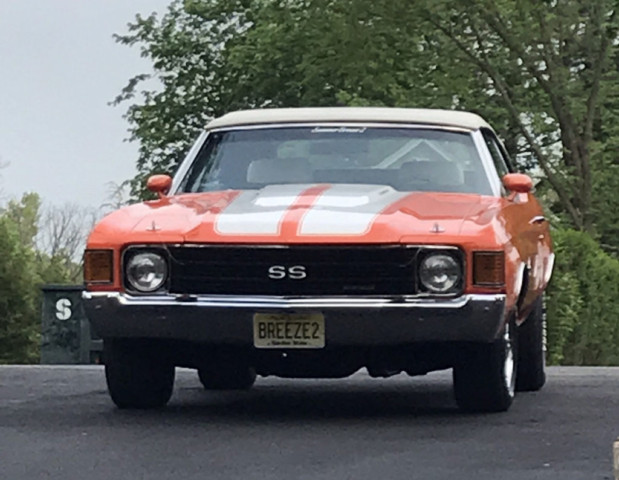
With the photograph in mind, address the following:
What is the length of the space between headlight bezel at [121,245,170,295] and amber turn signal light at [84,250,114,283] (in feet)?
0.21

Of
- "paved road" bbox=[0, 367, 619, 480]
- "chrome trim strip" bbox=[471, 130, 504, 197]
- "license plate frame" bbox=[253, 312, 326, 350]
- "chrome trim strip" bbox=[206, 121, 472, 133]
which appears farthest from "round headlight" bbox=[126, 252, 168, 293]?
"chrome trim strip" bbox=[471, 130, 504, 197]

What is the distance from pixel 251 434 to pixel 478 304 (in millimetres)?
1224

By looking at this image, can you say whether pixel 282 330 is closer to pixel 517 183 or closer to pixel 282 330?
pixel 282 330

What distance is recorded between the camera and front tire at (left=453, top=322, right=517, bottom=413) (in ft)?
28.0

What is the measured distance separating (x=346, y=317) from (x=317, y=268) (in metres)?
0.27

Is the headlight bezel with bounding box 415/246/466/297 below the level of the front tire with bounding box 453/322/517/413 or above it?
above

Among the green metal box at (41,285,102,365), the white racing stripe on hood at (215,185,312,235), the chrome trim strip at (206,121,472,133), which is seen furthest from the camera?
the green metal box at (41,285,102,365)

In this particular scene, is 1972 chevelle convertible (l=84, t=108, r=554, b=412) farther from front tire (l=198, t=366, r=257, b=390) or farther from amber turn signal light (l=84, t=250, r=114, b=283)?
front tire (l=198, t=366, r=257, b=390)

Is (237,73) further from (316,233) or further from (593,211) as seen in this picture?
(316,233)

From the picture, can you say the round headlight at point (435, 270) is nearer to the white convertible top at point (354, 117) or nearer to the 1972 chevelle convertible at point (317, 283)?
the 1972 chevelle convertible at point (317, 283)

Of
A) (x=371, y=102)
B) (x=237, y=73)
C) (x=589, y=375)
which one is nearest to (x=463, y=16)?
(x=371, y=102)

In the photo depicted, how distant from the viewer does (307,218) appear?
823 centimetres

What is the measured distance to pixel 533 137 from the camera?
3541 centimetres

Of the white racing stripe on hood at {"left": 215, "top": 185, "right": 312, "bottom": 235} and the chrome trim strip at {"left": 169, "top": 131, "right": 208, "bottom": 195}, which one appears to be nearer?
the white racing stripe on hood at {"left": 215, "top": 185, "right": 312, "bottom": 235}
